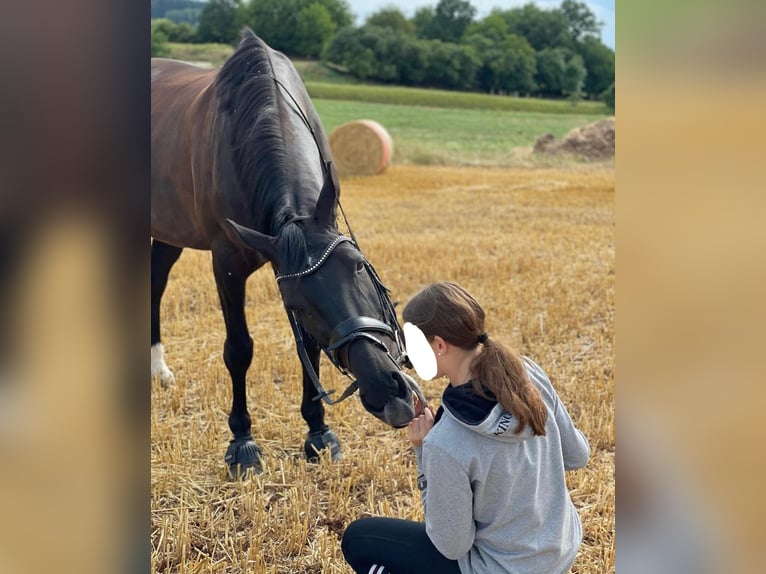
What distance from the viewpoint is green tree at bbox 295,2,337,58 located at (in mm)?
32938

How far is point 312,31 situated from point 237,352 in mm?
31082

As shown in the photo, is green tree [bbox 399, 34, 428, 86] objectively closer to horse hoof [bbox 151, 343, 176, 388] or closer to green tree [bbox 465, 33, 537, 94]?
green tree [bbox 465, 33, 537, 94]

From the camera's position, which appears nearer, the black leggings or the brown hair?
the brown hair

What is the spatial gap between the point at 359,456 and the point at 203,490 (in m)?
0.82

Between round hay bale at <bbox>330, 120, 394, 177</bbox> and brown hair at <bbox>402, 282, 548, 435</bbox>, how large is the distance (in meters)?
15.8

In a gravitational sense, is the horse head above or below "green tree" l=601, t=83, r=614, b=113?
below

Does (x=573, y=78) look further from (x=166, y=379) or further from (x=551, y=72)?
(x=166, y=379)

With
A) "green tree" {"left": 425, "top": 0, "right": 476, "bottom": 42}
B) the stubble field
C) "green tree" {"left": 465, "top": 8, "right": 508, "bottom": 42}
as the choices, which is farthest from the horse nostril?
"green tree" {"left": 425, "top": 0, "right": 476, "bottom": 42}

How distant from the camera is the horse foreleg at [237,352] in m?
3.95

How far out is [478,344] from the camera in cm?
210

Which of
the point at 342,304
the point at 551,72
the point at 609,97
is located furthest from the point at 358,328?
the point at 551,72

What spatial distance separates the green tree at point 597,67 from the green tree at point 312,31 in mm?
11002
